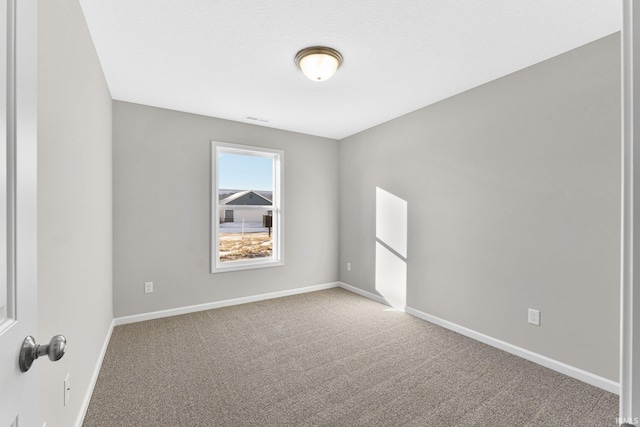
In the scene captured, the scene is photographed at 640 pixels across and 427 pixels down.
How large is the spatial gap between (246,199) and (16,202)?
3564 mm

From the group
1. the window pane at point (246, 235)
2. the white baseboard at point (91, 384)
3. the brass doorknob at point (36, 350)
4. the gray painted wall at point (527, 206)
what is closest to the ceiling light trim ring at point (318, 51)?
the gray painted wall at point (527, 206)

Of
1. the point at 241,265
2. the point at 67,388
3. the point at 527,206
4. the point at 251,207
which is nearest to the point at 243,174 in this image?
the point at 251,207

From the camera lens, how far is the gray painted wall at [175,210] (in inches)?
128

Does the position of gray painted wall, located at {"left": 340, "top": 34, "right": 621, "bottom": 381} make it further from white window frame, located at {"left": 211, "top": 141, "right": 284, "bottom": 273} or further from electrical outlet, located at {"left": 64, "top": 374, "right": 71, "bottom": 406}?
electrical outlet, located at {"left": 64, "top": 374, "right": 71, "bottom": 406}

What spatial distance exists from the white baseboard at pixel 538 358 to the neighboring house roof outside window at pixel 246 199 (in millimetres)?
2691

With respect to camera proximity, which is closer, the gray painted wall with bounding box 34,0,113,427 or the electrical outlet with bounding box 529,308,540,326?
the gray painted wall with bounding box 34,0,113,427

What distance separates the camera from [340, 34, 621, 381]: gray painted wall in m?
2.09

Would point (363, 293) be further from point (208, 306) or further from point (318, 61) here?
point (318, 61)

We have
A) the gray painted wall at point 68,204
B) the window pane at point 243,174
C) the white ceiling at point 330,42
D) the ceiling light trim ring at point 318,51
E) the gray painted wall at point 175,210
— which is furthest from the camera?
the window pane at point 243,174

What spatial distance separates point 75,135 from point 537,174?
3314mm

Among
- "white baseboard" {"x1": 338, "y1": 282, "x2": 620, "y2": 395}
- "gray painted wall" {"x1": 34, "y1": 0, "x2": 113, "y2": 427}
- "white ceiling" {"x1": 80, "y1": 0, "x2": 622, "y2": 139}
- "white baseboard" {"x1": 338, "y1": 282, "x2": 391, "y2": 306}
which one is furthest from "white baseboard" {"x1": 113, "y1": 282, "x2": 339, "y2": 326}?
"white ceiling" {"x1": 80, "y1": 0, "x2": 622, "y2": 139}

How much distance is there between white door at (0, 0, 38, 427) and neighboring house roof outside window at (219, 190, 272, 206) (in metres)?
3.29

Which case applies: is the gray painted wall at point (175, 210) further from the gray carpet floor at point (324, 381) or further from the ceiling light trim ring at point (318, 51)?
the ceiling light trim ring at point (318, 51)

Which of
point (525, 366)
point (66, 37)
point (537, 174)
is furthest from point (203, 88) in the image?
point (525, 366)
